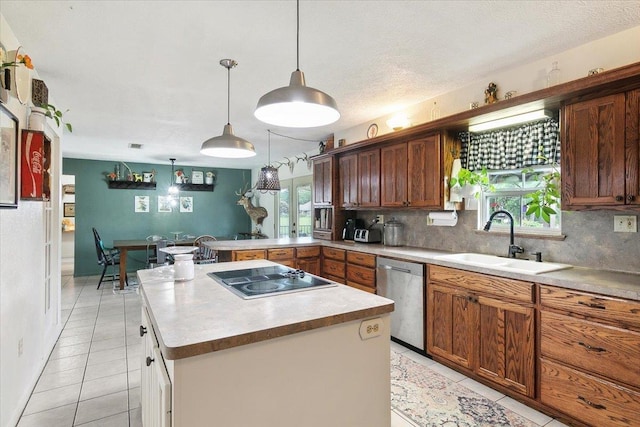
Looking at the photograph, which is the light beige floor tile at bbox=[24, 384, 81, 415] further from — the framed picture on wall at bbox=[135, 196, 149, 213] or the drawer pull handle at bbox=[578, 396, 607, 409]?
the framed picture on wall at bbox=[135, 196, 149, 213]

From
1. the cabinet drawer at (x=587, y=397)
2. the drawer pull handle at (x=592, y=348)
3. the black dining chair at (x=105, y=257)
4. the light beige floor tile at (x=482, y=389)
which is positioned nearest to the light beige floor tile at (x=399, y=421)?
the light beige floor tile at (x=482, y=389)

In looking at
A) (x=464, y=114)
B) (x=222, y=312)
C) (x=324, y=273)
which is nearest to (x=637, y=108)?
(x=464, y=114)

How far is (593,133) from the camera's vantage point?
7.01ft

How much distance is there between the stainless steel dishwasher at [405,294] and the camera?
3010mm

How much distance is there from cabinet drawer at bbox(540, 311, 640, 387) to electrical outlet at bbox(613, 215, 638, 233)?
2.58 feet

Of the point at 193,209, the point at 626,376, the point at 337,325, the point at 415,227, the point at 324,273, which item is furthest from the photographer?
the point at 193,209

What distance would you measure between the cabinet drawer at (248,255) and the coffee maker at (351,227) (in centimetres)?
113

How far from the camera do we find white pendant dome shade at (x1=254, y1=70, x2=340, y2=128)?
1462mm

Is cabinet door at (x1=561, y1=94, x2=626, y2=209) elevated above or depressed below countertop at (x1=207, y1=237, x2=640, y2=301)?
above

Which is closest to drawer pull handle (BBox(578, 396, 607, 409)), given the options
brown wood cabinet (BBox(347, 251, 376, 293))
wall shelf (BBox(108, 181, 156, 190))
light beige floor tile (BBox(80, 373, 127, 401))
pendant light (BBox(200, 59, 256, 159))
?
brown wood cabinet (BBox(347, 251, 376, 293))

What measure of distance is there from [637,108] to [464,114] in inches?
43.3

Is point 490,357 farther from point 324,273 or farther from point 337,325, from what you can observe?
point 324,273

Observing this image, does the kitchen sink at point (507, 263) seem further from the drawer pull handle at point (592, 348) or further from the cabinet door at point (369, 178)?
the cabinet door at point (369, 178)

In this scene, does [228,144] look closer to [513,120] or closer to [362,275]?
[362,275]
